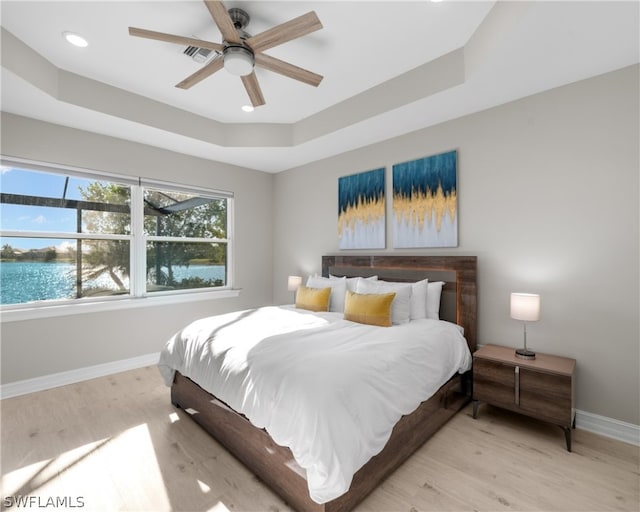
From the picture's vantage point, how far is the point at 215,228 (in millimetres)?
4562

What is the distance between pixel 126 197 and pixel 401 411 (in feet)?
12.2

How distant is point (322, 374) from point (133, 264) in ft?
10.3

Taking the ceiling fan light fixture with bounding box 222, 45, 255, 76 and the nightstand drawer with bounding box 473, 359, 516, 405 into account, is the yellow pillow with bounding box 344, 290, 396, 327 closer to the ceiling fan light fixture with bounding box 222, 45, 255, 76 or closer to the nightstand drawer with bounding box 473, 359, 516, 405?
the nightstand drawer with bounding box 473, 359, 516, 405

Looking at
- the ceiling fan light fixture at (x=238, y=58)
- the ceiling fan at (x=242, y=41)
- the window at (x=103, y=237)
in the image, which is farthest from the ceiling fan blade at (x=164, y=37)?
the window at (x=103, y=237)

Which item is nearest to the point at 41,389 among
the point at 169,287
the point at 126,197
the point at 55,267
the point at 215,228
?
the point at 55,267

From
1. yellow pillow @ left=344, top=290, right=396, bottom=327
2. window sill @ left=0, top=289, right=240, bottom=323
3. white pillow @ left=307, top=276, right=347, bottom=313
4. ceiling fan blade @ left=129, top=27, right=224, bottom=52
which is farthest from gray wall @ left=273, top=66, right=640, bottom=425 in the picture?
window sill @ left=0, top=289, right=240, bottom=323

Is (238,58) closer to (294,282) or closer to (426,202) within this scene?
(426,202)

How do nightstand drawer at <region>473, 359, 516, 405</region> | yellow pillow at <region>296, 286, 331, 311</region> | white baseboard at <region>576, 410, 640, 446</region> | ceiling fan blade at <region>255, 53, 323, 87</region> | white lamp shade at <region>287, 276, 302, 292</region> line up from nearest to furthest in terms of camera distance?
1. ceiling fan blade at <region>255, 53, 323, 87</region>
2. white baseboard at <region>576, 410, 640, 446</region>
3. nightstand drawer at <region>473, 359, 516, 405</region>
4. yellow pillow at <region>296, 286, 331, 311</region>
5. white lamp shade at <region>287, 276, 302, 292</region>

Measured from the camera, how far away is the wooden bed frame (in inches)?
65.5

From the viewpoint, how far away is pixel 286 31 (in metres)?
1.83

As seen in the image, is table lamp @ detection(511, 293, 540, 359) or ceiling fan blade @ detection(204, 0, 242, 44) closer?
ceiling fan blade @ detection(204, 0, 242, 44)

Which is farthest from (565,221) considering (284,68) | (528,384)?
(284,68)

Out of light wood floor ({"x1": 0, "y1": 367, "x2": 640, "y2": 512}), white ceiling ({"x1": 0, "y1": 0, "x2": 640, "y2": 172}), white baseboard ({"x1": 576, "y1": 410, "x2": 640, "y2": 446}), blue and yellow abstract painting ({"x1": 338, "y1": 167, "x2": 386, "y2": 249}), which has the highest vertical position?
white ceiling ({"x1": 0, "y1": 0, "x2": 640, "y2": 172})

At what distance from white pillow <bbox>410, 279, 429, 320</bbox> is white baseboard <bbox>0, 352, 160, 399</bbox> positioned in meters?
3.13
